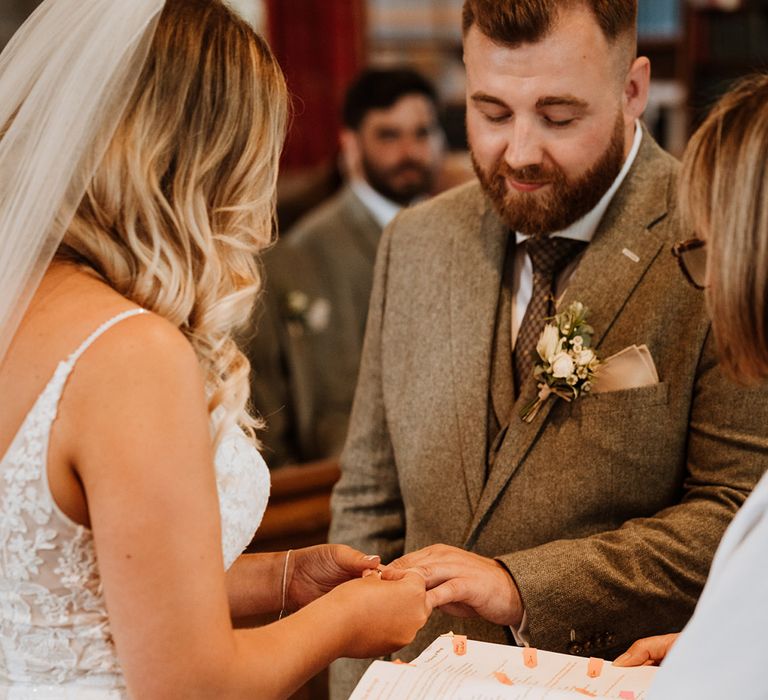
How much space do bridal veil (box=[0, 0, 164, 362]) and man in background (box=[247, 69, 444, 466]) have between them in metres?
2.56

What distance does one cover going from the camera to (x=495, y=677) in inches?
61.3

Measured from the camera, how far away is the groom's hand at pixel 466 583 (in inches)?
68.6

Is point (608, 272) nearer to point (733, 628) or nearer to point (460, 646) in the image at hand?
point (460, 646)

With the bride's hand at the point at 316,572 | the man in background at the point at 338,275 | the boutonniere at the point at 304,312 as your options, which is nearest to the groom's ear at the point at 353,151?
the man in background at the point at 338,275

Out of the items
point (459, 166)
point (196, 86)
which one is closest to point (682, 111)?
point (459, 166)

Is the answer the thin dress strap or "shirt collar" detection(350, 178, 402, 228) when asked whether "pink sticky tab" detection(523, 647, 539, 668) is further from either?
"shirt collar" detection(350, 178, 402, 228)

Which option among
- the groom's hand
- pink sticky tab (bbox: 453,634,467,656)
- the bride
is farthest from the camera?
the groom's hand

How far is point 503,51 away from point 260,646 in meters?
1.08

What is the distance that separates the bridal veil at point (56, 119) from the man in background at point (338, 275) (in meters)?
2.56

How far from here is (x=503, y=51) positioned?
6.23ft

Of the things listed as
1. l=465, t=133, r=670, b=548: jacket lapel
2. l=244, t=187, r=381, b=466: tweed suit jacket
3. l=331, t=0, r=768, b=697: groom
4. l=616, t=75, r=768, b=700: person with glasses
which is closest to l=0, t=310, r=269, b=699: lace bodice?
l=331, t=0, r=768, b=697: groom

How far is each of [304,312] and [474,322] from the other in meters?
2.41

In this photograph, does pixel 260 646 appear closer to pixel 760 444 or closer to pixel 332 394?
pixel 760 444

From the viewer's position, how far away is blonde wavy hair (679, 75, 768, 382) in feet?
4.34
